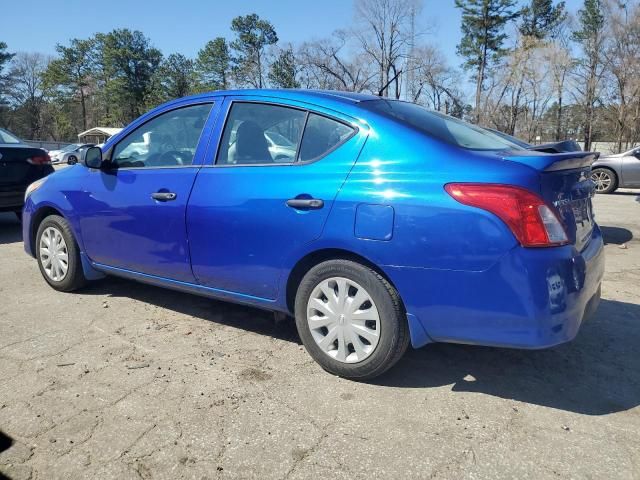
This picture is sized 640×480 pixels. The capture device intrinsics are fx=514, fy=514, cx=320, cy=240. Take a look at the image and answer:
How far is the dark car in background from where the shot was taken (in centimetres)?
694

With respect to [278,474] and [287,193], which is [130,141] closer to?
[287,193]

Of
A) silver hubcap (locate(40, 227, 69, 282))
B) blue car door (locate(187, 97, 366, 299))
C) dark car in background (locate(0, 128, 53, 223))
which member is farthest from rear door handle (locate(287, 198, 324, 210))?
dark car in background (locate(0, 128, 53, 223))

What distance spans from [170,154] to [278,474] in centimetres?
240

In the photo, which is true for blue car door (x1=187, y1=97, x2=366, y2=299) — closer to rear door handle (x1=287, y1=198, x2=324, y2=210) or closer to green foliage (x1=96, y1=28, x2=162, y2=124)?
rear door handle (x1=287, y1=198, x2=324, y2=210)

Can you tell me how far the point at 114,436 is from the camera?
2.40 m

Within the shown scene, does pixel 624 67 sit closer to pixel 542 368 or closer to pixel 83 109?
pixel 542 368

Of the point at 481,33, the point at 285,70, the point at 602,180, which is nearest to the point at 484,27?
the point at 481,33

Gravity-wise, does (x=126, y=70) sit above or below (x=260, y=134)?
above

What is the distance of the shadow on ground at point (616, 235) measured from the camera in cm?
712

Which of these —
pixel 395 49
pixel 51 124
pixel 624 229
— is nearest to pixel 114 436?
pixel 624 229

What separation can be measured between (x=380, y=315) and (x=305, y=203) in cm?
74

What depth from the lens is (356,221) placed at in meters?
2.70

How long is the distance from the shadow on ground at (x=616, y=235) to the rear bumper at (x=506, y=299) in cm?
517

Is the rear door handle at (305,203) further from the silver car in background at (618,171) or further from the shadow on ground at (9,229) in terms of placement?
the silver car in background at (618,171)
